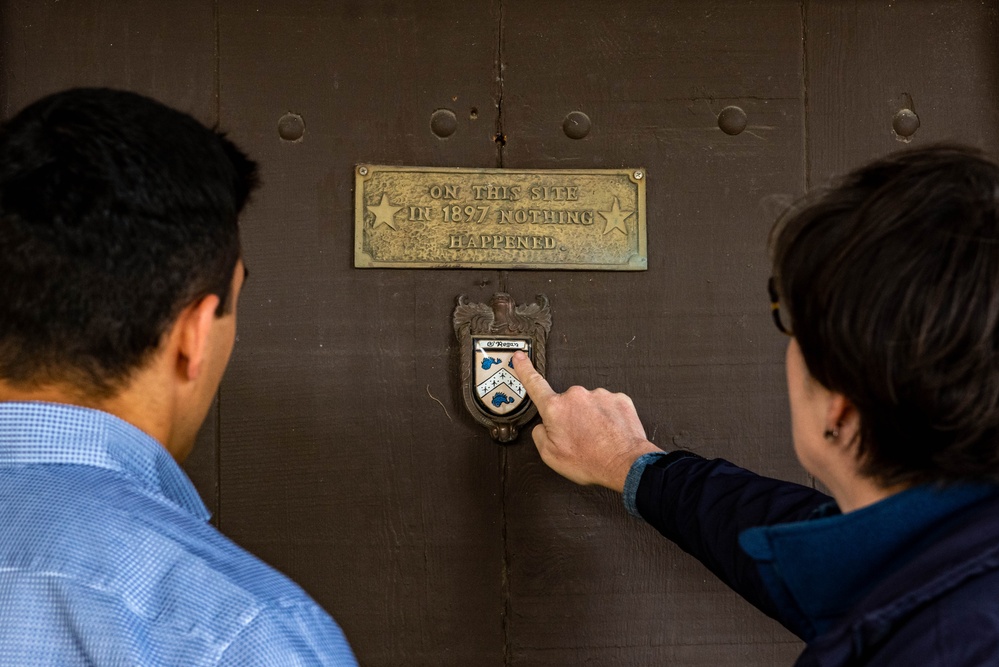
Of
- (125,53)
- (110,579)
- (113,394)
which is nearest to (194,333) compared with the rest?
(113,394)

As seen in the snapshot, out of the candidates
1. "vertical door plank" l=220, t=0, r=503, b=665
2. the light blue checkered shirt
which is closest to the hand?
"vertical door plank" l=220, t=0, r=503, b=665

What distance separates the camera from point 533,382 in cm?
108

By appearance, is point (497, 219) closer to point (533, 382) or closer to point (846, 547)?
point (533, 382)

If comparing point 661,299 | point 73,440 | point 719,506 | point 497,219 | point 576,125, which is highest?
point 576,125

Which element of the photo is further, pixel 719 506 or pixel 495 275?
pixel 495 275

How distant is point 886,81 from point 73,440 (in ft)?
3.48

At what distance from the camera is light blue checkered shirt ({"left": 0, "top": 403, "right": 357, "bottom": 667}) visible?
0.54m

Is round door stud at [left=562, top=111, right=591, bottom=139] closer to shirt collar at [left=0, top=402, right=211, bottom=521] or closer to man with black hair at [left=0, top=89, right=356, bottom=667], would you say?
man with black hair at [left=0, top=89, right=356, bottom=667]

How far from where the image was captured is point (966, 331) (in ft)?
1.95

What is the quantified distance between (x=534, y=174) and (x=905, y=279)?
0.60 m

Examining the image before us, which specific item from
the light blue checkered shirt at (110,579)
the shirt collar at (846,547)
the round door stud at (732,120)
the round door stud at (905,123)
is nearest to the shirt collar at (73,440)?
the light blue checkered shirt at (110,579)

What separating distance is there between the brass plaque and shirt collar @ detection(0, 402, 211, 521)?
53 centimetres

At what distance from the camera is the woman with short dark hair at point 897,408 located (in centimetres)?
59

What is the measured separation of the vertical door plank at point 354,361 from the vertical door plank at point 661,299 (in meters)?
0.07
